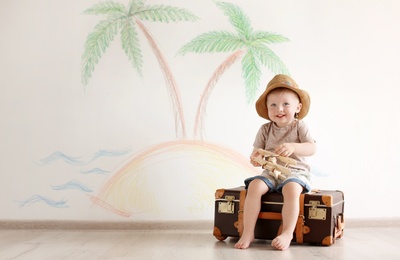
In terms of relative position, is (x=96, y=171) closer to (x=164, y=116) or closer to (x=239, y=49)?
(x=164, y=116)

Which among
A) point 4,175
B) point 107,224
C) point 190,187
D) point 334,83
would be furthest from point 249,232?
point 4,175

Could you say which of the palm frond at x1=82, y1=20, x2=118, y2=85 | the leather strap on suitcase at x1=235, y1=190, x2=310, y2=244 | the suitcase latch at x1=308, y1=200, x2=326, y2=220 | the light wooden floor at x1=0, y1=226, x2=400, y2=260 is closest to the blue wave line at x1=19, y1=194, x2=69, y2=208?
the light wooden floor at x1=0, y1=226, x2=400, y2=260

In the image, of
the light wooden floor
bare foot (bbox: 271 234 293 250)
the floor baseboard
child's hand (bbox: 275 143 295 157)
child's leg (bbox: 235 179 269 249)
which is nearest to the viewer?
the light wooden floor

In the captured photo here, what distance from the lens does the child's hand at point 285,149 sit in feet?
8.46

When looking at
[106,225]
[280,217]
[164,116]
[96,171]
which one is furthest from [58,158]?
[280,217]

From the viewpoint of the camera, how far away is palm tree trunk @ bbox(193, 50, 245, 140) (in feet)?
10.1

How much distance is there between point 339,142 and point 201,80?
76 cm

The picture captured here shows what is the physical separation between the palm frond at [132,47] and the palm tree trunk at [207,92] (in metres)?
0.34

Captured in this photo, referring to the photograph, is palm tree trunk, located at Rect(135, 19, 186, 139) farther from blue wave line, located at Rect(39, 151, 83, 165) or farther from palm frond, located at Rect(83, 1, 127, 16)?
blue wave line, located at Rect(39, 151, 83, 165)

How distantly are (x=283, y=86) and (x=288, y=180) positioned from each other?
1.37 feet

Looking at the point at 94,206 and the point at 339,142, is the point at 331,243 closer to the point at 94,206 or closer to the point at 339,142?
the point at 339,142

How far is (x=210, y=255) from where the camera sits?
227cm

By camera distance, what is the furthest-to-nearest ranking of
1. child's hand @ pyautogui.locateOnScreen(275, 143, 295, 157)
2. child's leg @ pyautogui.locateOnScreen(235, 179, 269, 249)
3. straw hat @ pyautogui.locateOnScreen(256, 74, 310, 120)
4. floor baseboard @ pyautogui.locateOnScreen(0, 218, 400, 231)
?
floor baseboard @ pyautogui.locateOnScreen(0, 218, 400, 231) → straw hat @ pyautogui.locateOnScreen(256, 74, 310, 120) → child's hand @ pyautogui.locateOnScreen(275, 143, 295, 157) → child's leg @ pyautogui.locateOnScreen(235, 179, 269, 249)

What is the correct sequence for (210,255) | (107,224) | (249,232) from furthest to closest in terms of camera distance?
(107,224)
(249,232)
(210,255)
